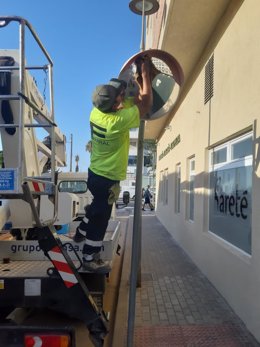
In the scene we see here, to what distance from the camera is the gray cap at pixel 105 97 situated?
3.64 m

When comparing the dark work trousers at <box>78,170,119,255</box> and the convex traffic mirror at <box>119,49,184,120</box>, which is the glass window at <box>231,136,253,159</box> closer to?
the convex traffic mirror at <box>119,49,184,120</box>

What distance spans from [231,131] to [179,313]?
2.80m

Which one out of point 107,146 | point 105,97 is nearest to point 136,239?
point 107,146

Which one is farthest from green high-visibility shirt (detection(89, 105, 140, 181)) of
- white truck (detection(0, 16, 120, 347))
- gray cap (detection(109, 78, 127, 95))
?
white truck (detection(0, 16, 120, 347))

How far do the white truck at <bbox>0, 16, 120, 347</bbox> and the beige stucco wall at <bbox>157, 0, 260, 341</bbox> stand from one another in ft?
6.33

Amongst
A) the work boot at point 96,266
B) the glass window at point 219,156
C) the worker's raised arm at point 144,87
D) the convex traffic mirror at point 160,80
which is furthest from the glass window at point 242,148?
the work boot at point 96,266

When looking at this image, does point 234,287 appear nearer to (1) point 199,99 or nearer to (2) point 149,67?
(2) point 149,67

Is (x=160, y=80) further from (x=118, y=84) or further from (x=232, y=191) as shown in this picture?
(x=232, y=191)

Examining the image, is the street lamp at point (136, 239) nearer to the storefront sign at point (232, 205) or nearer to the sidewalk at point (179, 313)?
the sidewalk at point (179, 313)

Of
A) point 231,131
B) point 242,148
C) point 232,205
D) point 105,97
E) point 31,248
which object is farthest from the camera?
point 232,205

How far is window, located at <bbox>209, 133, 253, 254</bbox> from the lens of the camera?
16.7 ft

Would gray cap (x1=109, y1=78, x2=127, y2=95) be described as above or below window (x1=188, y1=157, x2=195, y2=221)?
above

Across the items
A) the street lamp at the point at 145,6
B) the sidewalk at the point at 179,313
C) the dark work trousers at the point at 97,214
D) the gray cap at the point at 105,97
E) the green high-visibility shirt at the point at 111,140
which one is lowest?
the sidewalk at the point at 179,313

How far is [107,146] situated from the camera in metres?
3.83
